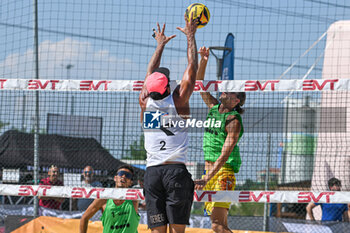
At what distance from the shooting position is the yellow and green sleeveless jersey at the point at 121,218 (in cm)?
671

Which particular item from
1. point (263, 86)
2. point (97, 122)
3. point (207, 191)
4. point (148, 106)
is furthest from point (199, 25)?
point (97, 122)

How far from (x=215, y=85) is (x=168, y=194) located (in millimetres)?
1877

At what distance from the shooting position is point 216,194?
6359 millimetres

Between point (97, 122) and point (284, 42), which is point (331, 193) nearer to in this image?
point (284, 42)

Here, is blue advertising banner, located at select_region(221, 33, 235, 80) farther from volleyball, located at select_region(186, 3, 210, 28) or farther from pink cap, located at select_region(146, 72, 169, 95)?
pink cap, located at select_region(146, 72, 169, 95)

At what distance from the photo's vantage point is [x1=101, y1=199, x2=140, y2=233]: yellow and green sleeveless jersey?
671 cm

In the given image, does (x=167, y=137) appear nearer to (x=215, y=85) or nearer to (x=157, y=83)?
(x=157, y=83)

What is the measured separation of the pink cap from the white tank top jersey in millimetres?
118

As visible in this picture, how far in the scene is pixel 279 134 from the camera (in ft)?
29.5

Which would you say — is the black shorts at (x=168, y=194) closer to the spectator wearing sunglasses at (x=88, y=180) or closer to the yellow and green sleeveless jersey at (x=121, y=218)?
the yellow and green sleeveless jersey at (x=121, y=218)

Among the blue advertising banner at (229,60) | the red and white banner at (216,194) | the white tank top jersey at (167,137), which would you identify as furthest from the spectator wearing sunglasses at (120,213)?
the blue advertising banner at (229,60)

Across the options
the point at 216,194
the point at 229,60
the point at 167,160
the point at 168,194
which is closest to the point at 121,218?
the point at 216,194

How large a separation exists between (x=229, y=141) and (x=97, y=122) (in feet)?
12.6

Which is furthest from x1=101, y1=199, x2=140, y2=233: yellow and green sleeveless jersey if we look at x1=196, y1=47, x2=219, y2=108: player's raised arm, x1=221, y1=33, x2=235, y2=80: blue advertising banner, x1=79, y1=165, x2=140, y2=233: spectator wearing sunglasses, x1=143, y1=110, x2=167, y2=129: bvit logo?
x1=221, y1=33, x2=235, y2=80: blue advertising banner
